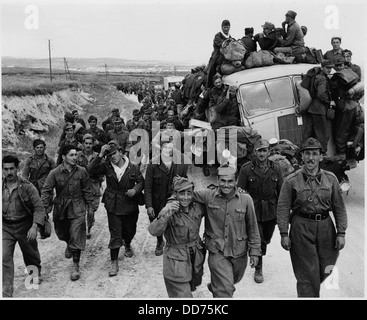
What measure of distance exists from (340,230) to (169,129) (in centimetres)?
592

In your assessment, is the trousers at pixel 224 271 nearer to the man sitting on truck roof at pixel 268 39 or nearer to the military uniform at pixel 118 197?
the military uniform at pixel 118 197

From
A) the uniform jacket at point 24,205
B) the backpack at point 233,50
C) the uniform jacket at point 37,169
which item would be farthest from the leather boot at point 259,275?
the backpack at point 233,50

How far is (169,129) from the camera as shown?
1035 cm

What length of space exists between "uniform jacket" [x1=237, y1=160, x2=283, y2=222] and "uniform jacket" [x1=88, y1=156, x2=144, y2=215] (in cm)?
175

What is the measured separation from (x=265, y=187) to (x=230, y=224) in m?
1.47

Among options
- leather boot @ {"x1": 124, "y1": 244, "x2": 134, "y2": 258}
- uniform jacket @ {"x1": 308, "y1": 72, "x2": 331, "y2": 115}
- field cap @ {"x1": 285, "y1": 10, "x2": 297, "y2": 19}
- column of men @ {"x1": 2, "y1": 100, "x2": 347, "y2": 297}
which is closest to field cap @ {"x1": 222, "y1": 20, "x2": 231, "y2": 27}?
field cap @ {"x1": 285, "y1": 10, "x2": 297, "y2": 19}

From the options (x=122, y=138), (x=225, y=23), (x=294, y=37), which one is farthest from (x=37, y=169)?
(x=294, y=37)

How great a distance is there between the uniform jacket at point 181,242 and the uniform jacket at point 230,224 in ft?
0.45

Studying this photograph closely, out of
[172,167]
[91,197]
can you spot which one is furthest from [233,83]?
[91,197]

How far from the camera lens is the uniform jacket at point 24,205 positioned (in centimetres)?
576

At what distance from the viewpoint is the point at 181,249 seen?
4.77 metres

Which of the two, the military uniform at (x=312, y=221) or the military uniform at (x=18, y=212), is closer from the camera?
the military uniform at (x=312, y=221)

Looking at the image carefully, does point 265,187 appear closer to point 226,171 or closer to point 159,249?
point 226,171
